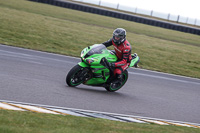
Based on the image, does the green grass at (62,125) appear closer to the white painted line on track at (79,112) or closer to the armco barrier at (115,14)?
the white painted line on track at (79,112)

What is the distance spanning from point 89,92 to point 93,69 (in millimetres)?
572

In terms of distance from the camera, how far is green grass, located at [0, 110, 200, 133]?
5193mm

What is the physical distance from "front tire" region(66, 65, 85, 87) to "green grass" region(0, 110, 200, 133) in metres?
2.87

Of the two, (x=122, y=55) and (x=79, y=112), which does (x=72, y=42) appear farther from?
(x=79, y=112)

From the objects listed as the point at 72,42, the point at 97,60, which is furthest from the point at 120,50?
the point at 72,42

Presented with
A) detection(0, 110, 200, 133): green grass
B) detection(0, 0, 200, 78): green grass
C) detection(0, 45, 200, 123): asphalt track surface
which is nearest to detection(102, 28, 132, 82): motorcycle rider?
detection(0, 45, 200, 123): asphalt track surface

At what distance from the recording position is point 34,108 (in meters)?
6.84

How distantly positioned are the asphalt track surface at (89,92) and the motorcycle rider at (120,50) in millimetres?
693

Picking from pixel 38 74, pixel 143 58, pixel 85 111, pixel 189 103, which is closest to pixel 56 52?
pixel 143 58

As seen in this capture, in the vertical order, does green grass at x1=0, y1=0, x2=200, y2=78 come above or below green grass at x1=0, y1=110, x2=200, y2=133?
below

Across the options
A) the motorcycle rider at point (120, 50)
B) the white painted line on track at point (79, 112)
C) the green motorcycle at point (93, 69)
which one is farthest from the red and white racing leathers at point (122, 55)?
the white painted line on track at point (79, 112)

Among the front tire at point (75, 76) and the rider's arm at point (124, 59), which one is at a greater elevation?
the rider's arm at point (124, 59)

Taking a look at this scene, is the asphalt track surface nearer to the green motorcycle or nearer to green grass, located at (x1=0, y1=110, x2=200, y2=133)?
the green motorcycle

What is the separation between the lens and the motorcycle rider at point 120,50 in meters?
9.55
